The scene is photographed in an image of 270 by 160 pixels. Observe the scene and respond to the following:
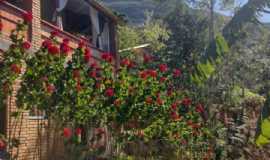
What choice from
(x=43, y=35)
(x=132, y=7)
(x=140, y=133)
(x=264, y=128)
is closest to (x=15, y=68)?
(x=140, y=133)

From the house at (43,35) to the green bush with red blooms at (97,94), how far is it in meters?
0.70

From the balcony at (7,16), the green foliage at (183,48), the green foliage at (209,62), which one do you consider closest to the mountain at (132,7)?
the green foliage at (183,48)

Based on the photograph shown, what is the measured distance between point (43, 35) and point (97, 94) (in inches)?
185

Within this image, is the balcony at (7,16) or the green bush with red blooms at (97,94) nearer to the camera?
the green bush with red blooms at (97,94)

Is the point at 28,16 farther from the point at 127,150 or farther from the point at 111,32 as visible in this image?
the point at 111,32

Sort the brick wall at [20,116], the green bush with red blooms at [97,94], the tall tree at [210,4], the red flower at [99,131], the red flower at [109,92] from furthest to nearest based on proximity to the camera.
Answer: the tall tree at [210,4] < the brick wall at [20,116] < the red flower at [99,131] < the red flower at [109,92] < the green bush with red blooms at [97,94]

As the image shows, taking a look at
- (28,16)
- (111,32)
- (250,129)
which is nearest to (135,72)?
(28,16)

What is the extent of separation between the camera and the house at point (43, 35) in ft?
28.4

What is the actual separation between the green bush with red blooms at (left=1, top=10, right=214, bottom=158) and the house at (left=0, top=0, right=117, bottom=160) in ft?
2.31

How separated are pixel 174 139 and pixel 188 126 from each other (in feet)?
2.36

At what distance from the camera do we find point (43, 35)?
1249cm

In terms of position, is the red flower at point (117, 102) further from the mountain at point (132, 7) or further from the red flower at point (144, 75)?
the mountain at point (132, 7)

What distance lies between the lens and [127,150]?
11008 millimetres

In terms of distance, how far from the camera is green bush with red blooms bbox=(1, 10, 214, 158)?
721cm
